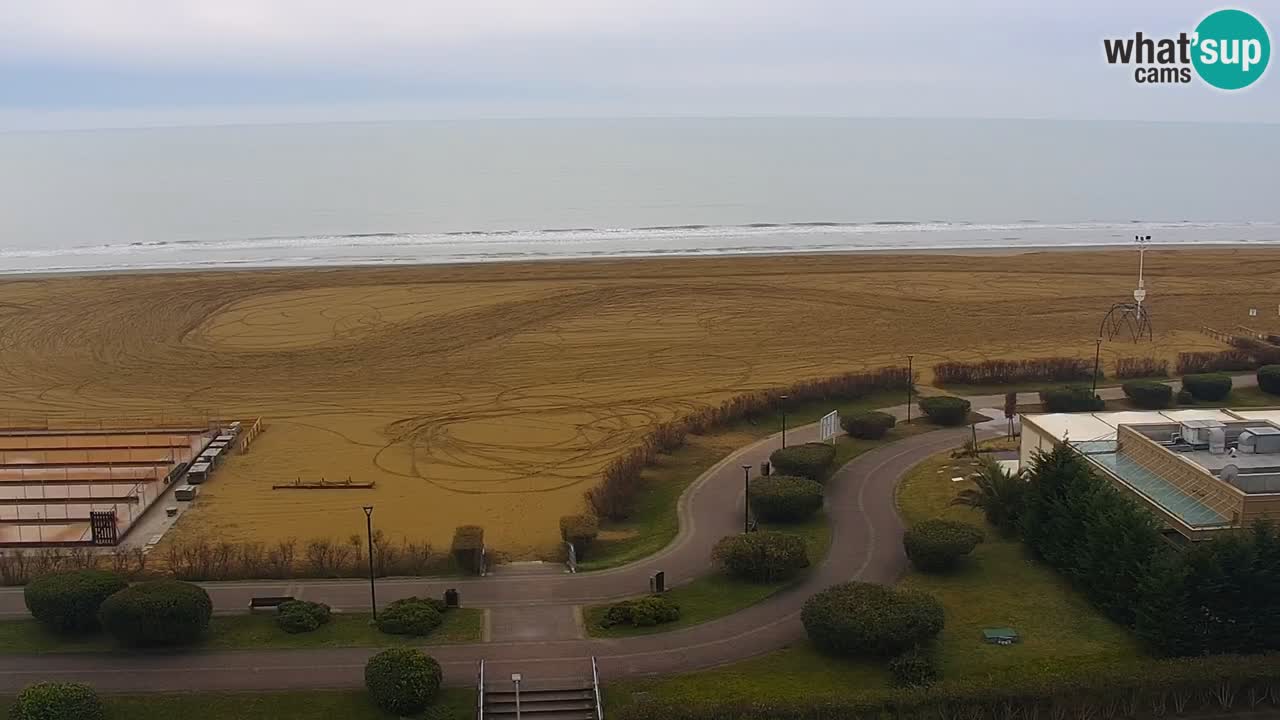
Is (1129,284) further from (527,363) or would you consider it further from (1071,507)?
(1071,507)

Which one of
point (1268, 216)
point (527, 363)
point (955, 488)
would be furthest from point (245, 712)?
point (1268, 216)

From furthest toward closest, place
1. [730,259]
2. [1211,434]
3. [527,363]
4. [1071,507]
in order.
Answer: [730,259] < [527,363] < [1211,434] < [1071,507]

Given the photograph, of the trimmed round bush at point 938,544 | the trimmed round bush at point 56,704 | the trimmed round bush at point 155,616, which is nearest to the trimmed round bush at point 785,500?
the trimmed round bush at point 938,544

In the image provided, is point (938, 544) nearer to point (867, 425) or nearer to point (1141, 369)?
point (867, 425)

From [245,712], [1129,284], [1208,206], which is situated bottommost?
[245,712]

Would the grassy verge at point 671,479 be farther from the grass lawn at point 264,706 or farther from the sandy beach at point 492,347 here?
the grass lawn at point 264,706

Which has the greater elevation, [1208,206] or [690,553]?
[1208,206]

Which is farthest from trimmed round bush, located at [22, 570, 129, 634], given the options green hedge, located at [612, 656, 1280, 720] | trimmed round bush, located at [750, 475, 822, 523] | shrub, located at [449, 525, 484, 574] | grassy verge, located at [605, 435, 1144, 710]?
trimmed round bush, located at [750, 475, 822, 523]

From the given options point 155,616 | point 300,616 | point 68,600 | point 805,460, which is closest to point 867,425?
point 805,460
